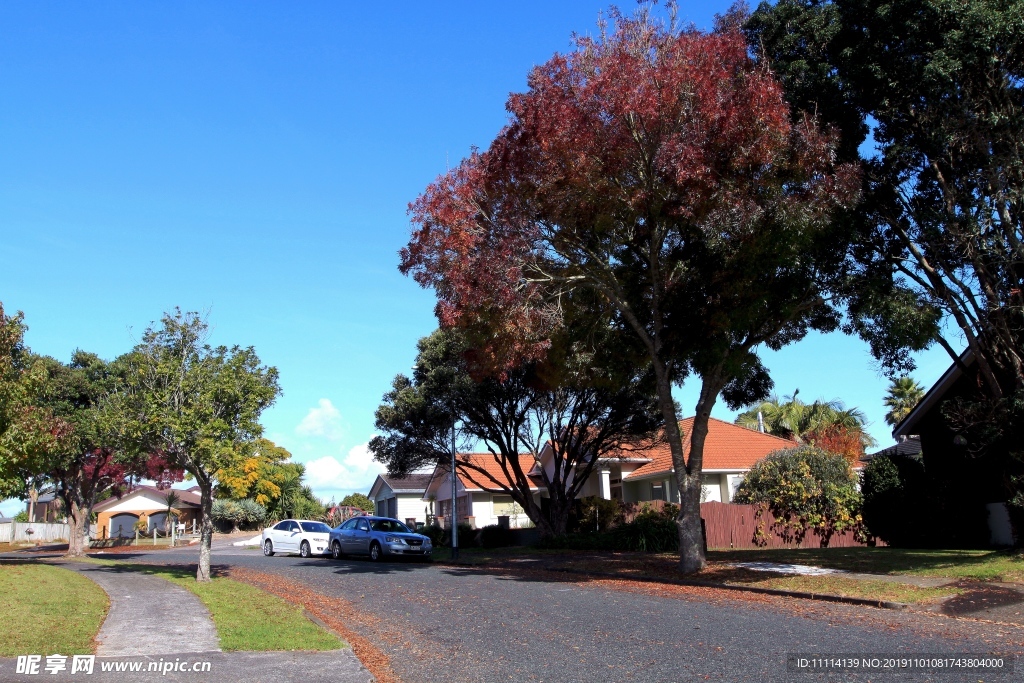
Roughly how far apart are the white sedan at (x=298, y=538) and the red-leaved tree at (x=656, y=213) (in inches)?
655

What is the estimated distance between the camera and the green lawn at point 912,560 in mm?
15531

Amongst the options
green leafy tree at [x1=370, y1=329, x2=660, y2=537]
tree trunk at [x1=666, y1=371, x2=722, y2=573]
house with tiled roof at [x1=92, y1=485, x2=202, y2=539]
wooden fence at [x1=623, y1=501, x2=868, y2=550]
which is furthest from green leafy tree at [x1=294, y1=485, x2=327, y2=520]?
tree trunk at [x1=666, y1=371, x2=722, y2=573]

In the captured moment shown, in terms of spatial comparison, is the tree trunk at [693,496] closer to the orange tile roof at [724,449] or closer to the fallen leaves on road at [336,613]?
the fallen leaves on road at [336,613]

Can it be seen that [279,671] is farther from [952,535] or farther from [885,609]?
[952,535]

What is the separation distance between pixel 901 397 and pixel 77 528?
42.4 meters

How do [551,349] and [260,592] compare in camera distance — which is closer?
[260,592]

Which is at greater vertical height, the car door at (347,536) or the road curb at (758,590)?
the car door at (347,536)

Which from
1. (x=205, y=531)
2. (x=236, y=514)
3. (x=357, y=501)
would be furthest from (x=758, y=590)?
(x=357, y=501)

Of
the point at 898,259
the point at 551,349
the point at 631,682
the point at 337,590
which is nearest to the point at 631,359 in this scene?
the point at 551,349

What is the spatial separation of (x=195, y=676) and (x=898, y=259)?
16130 mm

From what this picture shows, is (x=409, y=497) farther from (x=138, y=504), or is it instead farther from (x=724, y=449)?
(x=724, y=449)

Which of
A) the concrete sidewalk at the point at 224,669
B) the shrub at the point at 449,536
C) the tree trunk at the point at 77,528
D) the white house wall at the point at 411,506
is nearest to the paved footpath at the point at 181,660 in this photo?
the concrete sidewalk at the point at 224,669

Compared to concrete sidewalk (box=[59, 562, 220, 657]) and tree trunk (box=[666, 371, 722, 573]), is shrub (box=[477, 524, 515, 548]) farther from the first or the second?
concrete sidewalk (box=[59, 562, 220, 657])

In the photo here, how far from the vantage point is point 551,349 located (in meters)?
18.9
